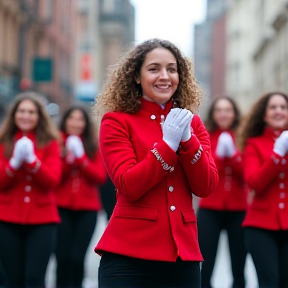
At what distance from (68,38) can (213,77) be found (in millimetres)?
59928

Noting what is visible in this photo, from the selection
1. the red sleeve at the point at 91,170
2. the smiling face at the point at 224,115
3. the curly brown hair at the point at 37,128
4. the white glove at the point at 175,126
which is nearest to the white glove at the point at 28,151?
the curly brown hair at the point at 37,128

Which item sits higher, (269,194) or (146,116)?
(146,116)

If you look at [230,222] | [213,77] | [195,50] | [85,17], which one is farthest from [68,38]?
[195,50]

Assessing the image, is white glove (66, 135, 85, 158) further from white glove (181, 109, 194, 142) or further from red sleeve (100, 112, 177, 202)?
white glove (181, 109, 194, 142)

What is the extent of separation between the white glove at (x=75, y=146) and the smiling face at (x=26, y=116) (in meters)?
1.38

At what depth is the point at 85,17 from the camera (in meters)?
65.1

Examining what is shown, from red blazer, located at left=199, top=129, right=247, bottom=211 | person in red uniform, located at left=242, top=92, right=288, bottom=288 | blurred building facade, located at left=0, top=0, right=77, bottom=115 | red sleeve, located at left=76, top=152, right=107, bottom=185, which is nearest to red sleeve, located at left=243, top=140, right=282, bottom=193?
person in red uniform, located at left=242, top=92, right=288, bottom=288

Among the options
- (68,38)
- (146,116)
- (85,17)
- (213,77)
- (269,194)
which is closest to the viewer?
(146,116)

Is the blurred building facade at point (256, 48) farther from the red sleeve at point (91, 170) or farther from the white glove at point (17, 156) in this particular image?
the white glove at point (17, 156)

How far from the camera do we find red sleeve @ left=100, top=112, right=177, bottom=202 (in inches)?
141

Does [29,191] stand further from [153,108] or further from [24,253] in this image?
[153,108]

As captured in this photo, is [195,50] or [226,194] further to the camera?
[195,50]

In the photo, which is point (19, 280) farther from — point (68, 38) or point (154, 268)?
point (68, 38)

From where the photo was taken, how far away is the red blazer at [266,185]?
554cm
